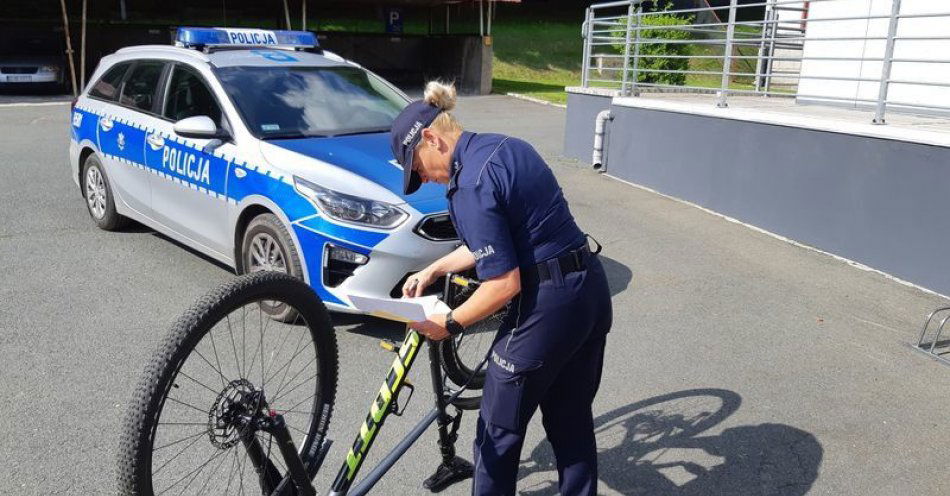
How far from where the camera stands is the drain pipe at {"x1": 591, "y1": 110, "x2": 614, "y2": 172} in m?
10.9

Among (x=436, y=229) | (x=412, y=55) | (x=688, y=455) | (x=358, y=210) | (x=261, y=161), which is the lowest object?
(x=688, y=455)

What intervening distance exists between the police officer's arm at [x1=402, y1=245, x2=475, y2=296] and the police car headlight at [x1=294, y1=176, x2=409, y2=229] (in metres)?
1.71

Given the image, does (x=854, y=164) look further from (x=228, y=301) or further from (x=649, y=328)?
(x=228, y=301)

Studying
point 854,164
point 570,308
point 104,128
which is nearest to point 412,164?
point 570,308

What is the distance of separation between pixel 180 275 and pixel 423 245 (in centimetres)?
235

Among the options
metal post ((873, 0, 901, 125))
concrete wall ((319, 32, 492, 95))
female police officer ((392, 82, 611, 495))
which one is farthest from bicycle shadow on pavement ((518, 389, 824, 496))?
concrete wall ((319, 32, 492, 95))

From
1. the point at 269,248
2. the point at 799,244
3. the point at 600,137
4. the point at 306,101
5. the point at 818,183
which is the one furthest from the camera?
the point at 600,137

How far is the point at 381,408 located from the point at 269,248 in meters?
2.53

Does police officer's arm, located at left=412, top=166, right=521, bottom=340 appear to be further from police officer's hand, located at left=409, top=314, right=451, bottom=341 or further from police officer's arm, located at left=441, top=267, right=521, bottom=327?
police officer's hand, located at left=409, top=314, right=451, bottom=341

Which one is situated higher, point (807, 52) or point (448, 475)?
point (807, 52)

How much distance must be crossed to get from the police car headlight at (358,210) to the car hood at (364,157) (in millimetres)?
127

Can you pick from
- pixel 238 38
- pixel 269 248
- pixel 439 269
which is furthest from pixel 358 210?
pixel 238 38

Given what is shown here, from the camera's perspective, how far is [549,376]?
8.75 ft

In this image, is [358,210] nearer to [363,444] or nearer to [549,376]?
[363,444]
